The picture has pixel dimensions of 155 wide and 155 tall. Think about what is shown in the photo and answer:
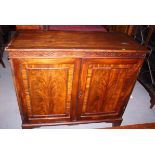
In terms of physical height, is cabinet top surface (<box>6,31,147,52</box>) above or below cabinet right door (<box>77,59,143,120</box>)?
above

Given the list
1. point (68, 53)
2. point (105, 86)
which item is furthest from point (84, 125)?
point (68, 53)

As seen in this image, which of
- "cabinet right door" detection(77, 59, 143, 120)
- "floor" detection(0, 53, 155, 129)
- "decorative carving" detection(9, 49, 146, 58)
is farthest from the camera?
"floor" detection(0, 53, 155, 129)

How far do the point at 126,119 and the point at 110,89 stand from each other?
2.66 ft

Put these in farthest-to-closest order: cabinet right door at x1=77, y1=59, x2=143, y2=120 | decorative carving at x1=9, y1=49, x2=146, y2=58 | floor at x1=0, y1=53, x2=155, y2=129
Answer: floor at x1=0, y1=53, x2=155, y2=129 < cabinet right door at x1=77, y1=59, x2=143, y2=120 < decorative carving at x1=9, y1=49, x2=146, y2=58

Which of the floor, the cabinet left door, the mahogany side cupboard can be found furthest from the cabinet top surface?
the floor

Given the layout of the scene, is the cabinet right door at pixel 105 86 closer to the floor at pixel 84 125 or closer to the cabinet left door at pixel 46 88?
the cabinet left door at pixel 46 88

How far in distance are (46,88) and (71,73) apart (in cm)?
30

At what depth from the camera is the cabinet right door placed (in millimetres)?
1550

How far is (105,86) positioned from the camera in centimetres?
171

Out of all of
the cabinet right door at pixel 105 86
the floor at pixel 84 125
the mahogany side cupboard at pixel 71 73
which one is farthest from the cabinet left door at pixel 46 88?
the floor at pixel 84 125

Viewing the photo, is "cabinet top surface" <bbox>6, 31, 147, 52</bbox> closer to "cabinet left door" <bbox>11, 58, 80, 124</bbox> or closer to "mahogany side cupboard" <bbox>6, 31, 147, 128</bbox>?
"mahogany side cupboard" <bbox>6, 31, 147, 128</bbox>
